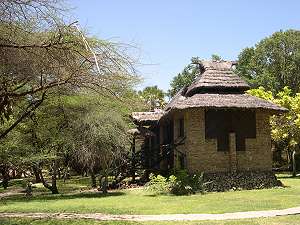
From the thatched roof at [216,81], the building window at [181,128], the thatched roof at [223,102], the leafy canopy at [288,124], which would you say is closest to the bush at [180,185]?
the building window at [181,128]

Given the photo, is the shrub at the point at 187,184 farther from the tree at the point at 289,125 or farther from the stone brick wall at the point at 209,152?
the tree at the point at 289,125

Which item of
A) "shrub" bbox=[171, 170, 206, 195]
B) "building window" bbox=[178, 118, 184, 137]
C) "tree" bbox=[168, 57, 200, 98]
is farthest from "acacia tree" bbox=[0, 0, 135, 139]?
"tree" bbox=[168, 57, 200, 98]

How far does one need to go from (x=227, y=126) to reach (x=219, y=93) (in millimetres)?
1986

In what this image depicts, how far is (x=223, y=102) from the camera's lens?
77.9 ft

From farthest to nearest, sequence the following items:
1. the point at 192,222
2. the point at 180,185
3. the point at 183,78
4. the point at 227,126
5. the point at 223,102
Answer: the point at 183,78 < the point at 227,126 < the point at 223,102 < the point at 180,185 < the point at 192,222

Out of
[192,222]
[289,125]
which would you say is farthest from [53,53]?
[289,125]

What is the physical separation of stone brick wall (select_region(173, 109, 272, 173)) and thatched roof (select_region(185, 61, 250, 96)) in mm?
1683

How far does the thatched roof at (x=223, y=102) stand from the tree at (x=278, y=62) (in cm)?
2408

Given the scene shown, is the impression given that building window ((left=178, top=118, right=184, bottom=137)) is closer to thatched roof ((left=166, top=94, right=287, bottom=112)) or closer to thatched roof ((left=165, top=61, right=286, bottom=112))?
thatched roof ((left=165, top=61, right=286, bottom=112))

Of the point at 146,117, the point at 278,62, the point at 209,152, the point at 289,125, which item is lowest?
the point at 209,152

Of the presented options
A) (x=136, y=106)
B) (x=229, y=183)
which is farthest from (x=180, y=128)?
(x=136, y=106)

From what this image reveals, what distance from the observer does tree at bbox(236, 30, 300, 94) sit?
159 feet

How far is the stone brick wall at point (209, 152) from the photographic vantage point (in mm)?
24000

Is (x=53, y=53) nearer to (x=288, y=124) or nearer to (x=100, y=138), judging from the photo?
(x=100, y=138)
